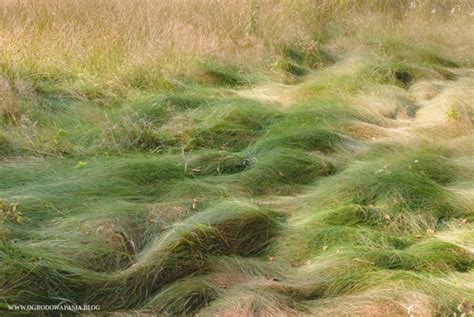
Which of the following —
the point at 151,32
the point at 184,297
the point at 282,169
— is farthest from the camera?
the point at 151,32

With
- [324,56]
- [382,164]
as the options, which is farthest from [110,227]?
[324,56]

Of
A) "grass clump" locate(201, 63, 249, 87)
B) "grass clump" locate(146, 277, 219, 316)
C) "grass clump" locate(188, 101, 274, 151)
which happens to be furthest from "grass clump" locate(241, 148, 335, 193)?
"grass clump" locate(201, 63, 249, 87)

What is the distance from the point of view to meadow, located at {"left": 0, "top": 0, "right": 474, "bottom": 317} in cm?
268

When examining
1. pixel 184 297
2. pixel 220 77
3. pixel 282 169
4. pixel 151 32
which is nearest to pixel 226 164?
pixel 282 169

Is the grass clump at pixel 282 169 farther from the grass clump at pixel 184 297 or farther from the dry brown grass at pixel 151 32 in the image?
the dry brown grass at pixel 151 32

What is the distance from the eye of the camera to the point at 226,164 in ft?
13.7

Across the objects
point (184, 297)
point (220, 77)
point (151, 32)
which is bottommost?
point (220, 77)

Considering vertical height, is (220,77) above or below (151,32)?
below

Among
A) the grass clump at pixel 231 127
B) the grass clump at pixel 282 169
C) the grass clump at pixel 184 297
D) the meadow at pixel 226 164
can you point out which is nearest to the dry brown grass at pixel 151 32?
the meadow at pixel 226 164

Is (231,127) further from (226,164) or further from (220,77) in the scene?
(220,77)

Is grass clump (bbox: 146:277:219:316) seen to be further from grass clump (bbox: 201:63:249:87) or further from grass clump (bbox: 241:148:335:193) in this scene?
grass clump (bbox: 201:63:249:87)

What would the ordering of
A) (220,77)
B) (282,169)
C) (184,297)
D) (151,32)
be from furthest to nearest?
1. (151,32)
2. (220,77)
3. (282,169)
4. (184,297)

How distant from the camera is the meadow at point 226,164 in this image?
2.68 m

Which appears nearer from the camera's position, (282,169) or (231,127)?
(282,169)
